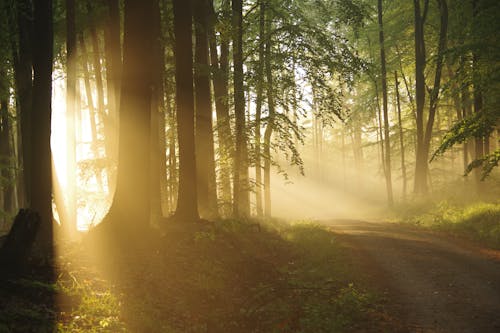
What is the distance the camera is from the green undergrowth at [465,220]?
13.2 meters

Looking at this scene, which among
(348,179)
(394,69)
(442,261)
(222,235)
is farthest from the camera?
(348,179)

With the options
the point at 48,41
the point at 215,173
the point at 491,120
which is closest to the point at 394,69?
the point at 491,120

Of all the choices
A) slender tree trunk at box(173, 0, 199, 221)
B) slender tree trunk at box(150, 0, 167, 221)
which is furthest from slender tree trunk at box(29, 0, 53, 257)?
slender tree trunk at box(173, 0, 199, 221)

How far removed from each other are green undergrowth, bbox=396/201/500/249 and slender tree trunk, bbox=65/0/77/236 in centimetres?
1288

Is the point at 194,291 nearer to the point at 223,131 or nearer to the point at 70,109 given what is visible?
the point at 223,131

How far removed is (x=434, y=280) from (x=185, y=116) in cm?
762

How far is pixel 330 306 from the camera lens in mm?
7574

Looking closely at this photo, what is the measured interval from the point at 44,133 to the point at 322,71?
9077 mm

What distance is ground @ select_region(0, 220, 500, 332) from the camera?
6.39 m

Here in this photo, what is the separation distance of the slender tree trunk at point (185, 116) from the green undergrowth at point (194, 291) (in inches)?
31.4

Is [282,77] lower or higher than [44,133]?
higher

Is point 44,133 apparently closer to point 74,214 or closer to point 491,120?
point 74,214

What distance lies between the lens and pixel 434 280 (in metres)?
8.97

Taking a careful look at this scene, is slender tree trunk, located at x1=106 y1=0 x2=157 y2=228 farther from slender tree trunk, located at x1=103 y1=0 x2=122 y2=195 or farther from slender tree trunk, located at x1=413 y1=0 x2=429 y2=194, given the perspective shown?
slender tree trunk, located at x1=413 y1=0 x2=429 y2=194
